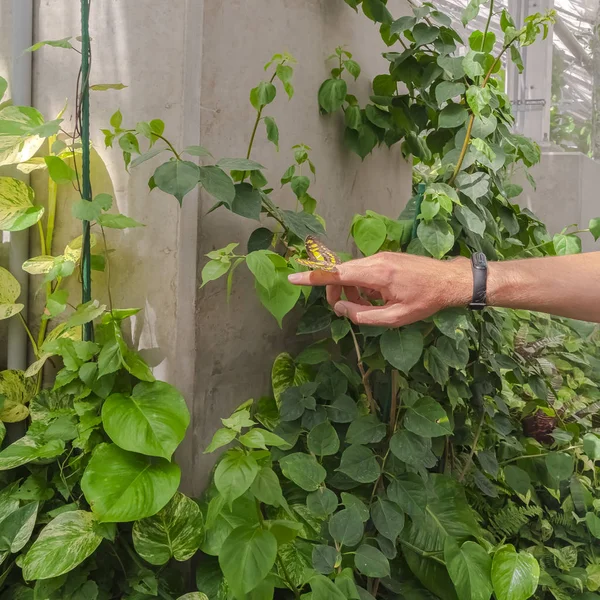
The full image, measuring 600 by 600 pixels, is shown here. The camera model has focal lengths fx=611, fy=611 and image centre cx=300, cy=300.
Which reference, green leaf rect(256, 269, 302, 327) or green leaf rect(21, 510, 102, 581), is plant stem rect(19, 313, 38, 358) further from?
green leaf rect(256, 269, 302, 327)

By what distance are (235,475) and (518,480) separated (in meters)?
0.90

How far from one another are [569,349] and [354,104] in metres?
1.00

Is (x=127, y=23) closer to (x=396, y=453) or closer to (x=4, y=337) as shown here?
(x=4, y=337)

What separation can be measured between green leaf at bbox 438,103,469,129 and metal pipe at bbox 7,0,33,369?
0.85 metres

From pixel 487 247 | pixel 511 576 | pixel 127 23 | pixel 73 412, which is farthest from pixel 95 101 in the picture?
pixel 511 576

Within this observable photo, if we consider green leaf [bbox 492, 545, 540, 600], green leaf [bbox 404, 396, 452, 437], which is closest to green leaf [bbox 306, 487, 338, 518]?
green leaf [bbox 404, 396, 452, 437]

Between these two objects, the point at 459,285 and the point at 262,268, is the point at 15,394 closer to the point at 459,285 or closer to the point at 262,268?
the point at 262,268

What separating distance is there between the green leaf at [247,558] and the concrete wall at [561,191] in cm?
359

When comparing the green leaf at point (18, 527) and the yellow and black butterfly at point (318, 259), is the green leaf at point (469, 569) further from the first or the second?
the green leaf at point (18, 527)

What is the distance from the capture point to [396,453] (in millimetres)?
1134

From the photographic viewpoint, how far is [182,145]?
109 centimetres

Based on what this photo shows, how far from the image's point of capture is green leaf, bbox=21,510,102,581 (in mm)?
928

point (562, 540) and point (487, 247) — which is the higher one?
point (487, 247)

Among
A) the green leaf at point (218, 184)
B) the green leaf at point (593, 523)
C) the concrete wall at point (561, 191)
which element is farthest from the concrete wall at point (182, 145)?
the concrete wall at point (561, 191)
